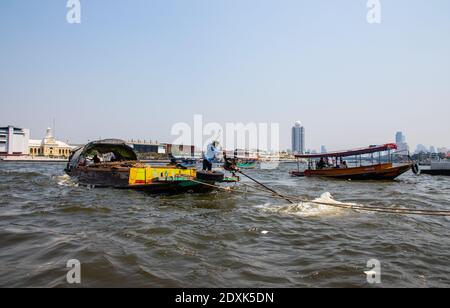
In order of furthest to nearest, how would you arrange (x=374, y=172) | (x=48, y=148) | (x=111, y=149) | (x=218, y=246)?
1. (x=48, y=148)
2. (x=374, y=172)
3. (x=111, y=149)
4. (x=218, y=246)

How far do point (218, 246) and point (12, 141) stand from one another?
12286 cm

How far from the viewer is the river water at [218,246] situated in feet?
15.2

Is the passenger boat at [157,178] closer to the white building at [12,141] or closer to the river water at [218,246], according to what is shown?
the river water at [218,246]

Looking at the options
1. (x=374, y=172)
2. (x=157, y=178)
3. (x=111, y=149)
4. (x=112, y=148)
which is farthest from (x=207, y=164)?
(x=374, y=172)

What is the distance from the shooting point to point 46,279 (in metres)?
4.50

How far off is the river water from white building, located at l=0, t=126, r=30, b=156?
113906 millimetres

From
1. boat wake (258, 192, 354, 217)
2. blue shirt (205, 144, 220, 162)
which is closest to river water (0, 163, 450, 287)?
boat wake (258, 192, 354, 217)

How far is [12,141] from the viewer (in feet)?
344

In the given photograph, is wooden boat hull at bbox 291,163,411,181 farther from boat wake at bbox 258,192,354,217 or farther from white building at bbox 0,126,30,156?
white building at bbox 0,126,30,156

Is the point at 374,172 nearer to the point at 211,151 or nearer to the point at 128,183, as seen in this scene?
the point at 211,151

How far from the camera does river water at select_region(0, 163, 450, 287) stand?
4.63 m

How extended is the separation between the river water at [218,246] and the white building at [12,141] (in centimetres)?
11391

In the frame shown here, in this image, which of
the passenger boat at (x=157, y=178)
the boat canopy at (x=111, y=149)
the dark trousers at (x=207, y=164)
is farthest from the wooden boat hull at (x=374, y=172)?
the boat canopy at (x=111, y=149)
